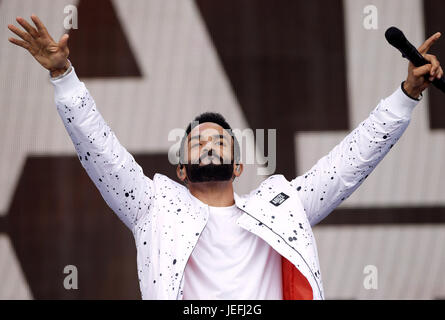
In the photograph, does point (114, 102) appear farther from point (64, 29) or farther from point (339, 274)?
point (339, 274)

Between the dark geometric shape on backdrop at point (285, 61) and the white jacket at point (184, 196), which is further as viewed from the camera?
the dark geometric shape on backdrop at point (285, 61)

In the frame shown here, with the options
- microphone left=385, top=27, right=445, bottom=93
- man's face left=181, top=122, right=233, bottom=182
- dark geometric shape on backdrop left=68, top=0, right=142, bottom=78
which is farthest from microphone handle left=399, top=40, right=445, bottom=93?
dark geometric shape on backdrop left=68, top=0, right=142, bottom=78

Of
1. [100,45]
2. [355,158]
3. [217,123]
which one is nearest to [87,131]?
[217,123]

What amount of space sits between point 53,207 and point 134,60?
829 mm

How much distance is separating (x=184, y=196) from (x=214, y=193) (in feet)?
0.34

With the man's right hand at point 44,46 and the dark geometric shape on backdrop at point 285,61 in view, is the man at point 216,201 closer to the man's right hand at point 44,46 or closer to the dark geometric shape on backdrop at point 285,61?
the man's right hand at point 44,46

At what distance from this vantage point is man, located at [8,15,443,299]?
5.40 feet

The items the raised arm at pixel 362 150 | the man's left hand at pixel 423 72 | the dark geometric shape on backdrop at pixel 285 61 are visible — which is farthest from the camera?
the dark geometric shape on backdrop at pixel 285 61

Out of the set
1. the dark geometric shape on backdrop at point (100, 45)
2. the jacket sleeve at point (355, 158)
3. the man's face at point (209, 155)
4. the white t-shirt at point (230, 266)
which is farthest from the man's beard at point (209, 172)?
the dark geometric shape on backdrop at point (100, 45)

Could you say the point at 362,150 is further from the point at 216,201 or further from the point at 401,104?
the point at 216,201

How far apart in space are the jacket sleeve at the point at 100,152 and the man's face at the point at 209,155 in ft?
0.56

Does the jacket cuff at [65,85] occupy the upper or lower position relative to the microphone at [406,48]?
lower

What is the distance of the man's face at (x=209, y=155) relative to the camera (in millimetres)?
1864

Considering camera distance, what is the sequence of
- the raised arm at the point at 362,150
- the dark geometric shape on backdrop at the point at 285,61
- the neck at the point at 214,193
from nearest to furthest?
the raised arm at the point at 362,150 → the neck at the point at 214,193 → the dark geometric shape on backdrop at the point at 285,61
